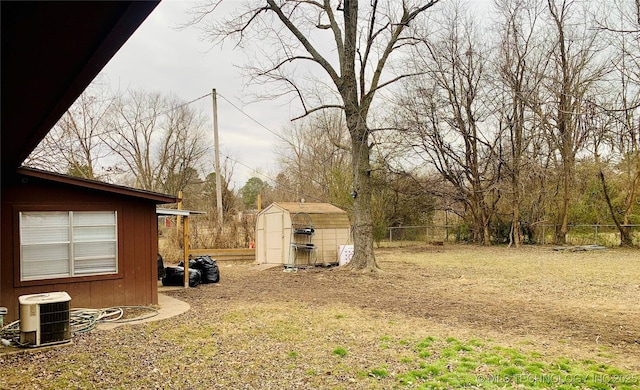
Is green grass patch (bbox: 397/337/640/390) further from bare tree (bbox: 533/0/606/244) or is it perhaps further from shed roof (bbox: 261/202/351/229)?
shed roof (bbox: 261/202/351/229)

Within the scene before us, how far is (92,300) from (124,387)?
3.70 metres

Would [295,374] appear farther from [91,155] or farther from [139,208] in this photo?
[91,155]

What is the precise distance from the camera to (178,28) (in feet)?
40.8

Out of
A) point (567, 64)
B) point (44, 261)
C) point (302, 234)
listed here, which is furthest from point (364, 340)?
point (567, 64)

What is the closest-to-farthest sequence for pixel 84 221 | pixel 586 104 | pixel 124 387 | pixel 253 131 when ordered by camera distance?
1. pixel 124 387
2. pixel 586 104
3. pixel 84 221
4. pixel 253 131

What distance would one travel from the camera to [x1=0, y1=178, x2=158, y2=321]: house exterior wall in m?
6.59

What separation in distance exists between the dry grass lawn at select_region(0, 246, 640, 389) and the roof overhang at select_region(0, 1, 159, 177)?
8.38 ft

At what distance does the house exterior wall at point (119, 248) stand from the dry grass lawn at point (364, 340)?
111cm

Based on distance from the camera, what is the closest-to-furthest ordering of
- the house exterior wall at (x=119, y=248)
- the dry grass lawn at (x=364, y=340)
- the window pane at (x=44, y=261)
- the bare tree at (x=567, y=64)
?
the dry grass lawn at (x=364, y=340)
the house exterior wall at (x=119, y=248)
the window pane at (x=44, y=261)
the bare tree at (x=567, y=64)

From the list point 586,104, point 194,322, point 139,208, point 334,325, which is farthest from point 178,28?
point 586,104

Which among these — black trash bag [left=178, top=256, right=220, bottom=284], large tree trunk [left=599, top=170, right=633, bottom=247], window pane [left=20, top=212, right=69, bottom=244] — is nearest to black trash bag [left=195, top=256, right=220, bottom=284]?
black trash bag [left=178, top=256, right=220, bottom=284]

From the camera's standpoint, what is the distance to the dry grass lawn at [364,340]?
14.0ft

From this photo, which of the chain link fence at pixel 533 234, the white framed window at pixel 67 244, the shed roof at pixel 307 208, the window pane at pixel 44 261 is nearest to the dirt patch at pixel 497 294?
the shed roof at pixel 307 208

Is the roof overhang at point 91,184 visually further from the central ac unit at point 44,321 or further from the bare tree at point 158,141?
the bare tree at point 158,141
